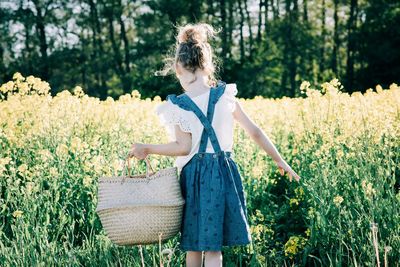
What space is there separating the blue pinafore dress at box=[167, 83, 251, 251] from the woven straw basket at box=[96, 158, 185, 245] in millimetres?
98

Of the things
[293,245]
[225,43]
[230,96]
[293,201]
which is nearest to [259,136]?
[230,96]

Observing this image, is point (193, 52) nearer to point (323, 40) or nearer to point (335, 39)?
point (335, 39)

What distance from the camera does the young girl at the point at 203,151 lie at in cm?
306

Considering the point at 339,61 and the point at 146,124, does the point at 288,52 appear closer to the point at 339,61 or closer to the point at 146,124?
the point at 339,61

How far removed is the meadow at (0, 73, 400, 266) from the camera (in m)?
3.69

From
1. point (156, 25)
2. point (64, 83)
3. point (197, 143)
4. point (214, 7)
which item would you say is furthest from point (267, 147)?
point (64, 83)

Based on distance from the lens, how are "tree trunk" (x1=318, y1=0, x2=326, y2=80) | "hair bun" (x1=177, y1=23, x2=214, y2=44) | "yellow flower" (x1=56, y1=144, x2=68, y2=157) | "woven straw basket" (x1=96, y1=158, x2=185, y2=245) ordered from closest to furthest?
1. "woven straw basket" (x1=96, y1=158, x2=185, y2=245)
2. "hair bun" (x1=177, y1=23, x2=214, y2=44)
3. "yellow flower" (x1=56, y1=144, x2=68, y2=157)
4. "tree trunk" (x1=318, y1=0, x2=326, y2=80)

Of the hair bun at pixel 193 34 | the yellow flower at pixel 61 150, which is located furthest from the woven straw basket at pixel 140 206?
the yellow flower at pixel 61 150

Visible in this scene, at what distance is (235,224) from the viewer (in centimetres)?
310

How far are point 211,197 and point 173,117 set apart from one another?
1.55 feet

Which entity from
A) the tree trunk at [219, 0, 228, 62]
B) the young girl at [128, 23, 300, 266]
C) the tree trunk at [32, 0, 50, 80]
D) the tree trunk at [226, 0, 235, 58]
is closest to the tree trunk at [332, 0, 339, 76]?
the tree trunk at [226, 0, 235, 58]

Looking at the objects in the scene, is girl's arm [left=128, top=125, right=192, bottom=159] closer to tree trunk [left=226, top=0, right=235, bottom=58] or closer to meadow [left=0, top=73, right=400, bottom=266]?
meadow [left=0, top=73, right=400, bottom=266]

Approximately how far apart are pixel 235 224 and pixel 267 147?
18.4 inches

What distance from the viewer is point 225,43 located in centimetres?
→ 2811
